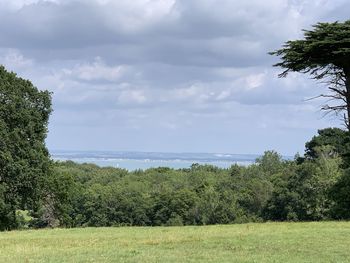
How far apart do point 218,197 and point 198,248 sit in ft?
221

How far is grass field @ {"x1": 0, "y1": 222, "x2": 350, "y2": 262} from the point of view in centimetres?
1605

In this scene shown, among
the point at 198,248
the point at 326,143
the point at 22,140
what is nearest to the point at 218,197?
the point at 326,143

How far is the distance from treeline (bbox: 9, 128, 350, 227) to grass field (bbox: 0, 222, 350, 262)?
844 inches

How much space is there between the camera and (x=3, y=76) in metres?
37.8

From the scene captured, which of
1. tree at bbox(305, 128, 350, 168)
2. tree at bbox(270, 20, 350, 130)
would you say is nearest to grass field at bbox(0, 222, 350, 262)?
tree at bbox(270, 20, 350, 130)

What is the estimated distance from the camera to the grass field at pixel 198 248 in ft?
52.6

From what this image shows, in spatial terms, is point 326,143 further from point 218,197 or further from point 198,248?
point 198,248

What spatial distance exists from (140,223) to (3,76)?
53.2 meters

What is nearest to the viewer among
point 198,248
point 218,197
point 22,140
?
point 198,248

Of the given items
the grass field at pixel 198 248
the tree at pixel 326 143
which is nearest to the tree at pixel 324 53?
the grass field at pixel 198 248

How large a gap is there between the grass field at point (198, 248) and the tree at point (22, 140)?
1308 cm

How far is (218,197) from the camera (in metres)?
85.5

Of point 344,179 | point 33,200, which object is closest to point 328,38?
point 344,179

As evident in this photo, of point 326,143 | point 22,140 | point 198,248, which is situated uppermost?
point 326,143
